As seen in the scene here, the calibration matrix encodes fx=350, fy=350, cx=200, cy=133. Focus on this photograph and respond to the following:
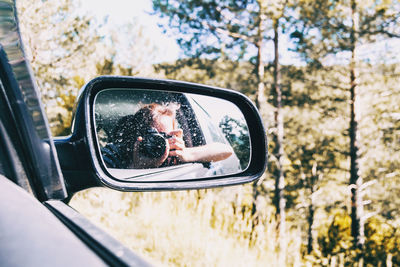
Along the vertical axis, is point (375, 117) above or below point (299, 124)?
above

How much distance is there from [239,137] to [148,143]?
75cm

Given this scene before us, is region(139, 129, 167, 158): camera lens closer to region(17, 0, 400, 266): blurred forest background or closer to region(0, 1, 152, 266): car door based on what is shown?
region(0, 1, 152, 266): car door

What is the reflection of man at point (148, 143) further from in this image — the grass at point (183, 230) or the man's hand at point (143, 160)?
the grass at point (183, 230)

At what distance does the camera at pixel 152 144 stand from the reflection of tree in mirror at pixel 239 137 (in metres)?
0.62

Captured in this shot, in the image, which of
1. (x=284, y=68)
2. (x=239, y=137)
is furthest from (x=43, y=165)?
(x=284, y=68)

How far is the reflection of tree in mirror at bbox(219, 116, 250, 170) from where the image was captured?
72.2 inches

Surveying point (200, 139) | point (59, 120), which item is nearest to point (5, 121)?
point (200, 139)

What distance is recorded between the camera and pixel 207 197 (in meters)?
5.88

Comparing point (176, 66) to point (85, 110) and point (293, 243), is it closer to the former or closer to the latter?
point (293, 243)

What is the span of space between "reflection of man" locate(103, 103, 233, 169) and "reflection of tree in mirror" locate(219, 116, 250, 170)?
40 cm

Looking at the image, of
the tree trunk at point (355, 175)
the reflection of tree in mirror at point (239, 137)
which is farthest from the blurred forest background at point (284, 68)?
the reflection of tree in mirror at point (239, 137)

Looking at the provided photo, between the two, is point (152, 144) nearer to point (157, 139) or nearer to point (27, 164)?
point (157, 139)

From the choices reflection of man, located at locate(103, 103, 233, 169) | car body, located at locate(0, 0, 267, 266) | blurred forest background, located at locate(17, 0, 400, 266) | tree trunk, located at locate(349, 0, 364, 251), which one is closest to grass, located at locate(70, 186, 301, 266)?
blurred forest background, located at locate(17, 0, 400, 266)

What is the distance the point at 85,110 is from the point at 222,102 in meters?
1.02
